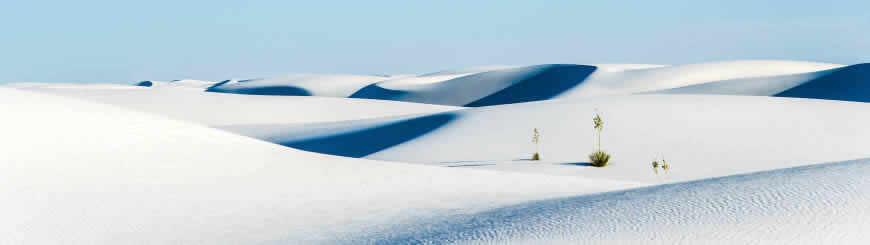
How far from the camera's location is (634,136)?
17.1 metres

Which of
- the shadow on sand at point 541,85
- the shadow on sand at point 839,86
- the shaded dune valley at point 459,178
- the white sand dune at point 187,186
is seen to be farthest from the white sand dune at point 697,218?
the shadow on sand at point 541,85

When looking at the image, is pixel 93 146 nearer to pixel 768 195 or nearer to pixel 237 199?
pixel 237 199

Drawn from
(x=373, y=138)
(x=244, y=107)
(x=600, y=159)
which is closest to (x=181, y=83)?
(x=244, y=107)

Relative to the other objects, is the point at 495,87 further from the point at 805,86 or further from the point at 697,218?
the point at 697,218

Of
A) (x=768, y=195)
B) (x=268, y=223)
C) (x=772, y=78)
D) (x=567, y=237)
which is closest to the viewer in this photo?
(x=567, y=237)

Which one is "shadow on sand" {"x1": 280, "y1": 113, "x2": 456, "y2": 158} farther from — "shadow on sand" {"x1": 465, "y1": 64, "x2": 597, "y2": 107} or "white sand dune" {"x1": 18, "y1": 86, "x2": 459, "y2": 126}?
"shadow on sand" {"x1": 465, "y1": 64, "x2": 597, "y2": 107}

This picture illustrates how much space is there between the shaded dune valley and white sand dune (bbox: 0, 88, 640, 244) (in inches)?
1.1

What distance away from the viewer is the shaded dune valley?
4.43 meters

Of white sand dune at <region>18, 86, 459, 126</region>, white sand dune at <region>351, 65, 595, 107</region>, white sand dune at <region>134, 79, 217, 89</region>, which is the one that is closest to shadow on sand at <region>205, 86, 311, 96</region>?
white sand dune at <region>351, 65, 595, 107</region>

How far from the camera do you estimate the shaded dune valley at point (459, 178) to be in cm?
443

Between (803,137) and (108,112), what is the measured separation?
14.0 meters

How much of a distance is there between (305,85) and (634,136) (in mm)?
83118

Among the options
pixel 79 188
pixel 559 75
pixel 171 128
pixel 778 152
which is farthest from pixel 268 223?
pixel 559 75

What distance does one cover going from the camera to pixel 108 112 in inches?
411
